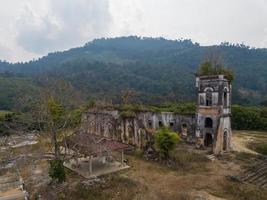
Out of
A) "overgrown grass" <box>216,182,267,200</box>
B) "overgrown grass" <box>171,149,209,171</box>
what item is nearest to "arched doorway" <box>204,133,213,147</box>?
"overgrown grass" <box>171,149,209,171</box>

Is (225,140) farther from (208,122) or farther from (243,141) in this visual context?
(243,141)

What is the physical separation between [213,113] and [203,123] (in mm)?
1499

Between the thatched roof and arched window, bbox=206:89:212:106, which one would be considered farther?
arched window, bbox=206:89:212:106

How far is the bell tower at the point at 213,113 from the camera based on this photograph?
28406 mm

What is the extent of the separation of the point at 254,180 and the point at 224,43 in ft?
522

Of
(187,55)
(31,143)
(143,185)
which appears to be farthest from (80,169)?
(187,55)

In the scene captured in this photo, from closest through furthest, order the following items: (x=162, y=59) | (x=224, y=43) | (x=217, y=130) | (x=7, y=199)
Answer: (x=7, y=199)
(x=217, y=130)
(x=224, y=43)
(x=162, y=59)

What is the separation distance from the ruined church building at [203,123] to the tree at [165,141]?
3165 millimetres

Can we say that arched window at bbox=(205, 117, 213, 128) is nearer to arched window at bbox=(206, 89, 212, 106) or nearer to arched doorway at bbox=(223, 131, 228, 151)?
arched window at bbox=(206, 89, 212, 106)

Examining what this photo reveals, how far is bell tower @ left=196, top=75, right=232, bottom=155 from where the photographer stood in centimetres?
2841

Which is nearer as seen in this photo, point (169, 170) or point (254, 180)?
point (254, 180)

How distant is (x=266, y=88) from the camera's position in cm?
11675

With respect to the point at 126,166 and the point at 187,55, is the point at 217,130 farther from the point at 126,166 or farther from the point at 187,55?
the point at 187,55

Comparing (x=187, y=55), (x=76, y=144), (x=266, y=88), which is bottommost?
(x=76, y=144)
